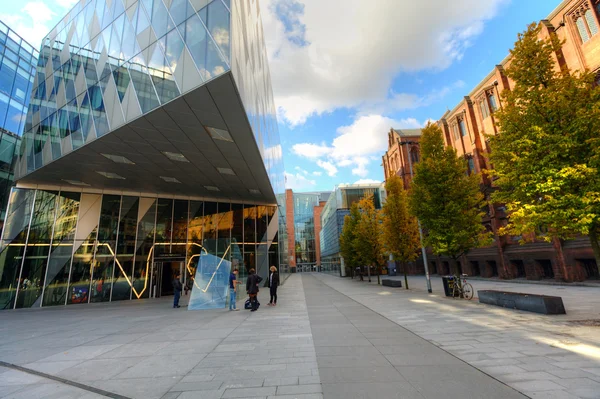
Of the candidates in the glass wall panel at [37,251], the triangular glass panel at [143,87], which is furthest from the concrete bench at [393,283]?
the glass wall panel at [37,251]

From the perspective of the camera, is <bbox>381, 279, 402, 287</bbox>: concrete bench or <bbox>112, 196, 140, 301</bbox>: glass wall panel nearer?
<bbox>112, 196, 140, 301</bbox>: glass wall panel

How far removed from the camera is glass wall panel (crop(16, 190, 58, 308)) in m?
18.3

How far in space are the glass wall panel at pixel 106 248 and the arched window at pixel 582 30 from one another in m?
36.3

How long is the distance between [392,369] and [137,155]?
1566cm

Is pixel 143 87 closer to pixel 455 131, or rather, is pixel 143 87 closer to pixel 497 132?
pixel 497 132

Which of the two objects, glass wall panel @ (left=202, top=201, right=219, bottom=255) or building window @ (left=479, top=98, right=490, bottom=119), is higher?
building window @ (left=479, top=98, right=490, bottom=119)

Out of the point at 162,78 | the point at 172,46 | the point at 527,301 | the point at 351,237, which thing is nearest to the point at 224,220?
the point at 162,78

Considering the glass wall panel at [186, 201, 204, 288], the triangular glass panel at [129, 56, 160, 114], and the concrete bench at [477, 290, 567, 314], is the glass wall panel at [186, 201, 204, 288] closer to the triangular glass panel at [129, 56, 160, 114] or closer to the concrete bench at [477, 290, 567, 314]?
the triangular glass panel at [129, 56, 160, 114]

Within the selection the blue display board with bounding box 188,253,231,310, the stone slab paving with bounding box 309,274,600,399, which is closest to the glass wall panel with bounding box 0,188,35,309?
the blue display board with bounding box 188,253,231,310

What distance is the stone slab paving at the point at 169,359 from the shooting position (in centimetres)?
457

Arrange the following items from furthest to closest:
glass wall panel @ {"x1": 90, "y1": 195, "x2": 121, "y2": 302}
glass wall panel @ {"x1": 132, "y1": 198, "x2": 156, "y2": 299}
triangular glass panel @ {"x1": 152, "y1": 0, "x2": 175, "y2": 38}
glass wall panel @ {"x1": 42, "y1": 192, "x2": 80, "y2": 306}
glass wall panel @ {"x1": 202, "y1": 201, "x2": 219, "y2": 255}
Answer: glass wall panel @ {"x1": 202, "y1": 201, "x2": 219, "y2": 255} → glass wall panel @ {"x1": 132, "y1": 198, "x2": 156, "y2": 299} → glass wall panel @ {"x1": 90, "y1": 195, "x2": 121, "y2": 302} → glass wall panel @ {"x1": 42, "y1": 192, "x2": 80, "y2": 306} → triangular glass panel @ {"x1": 152, "y1": 0, "x2": 175, "y2": 38}

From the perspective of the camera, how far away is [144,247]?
22375mm

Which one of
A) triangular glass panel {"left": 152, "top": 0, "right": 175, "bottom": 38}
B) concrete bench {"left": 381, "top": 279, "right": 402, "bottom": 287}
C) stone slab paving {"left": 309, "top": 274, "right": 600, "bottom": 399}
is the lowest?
concrete bench {"left": 381, "top": 279, "right": 402, "bottom": 287}

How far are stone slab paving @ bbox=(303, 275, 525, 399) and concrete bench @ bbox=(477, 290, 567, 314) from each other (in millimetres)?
5402
